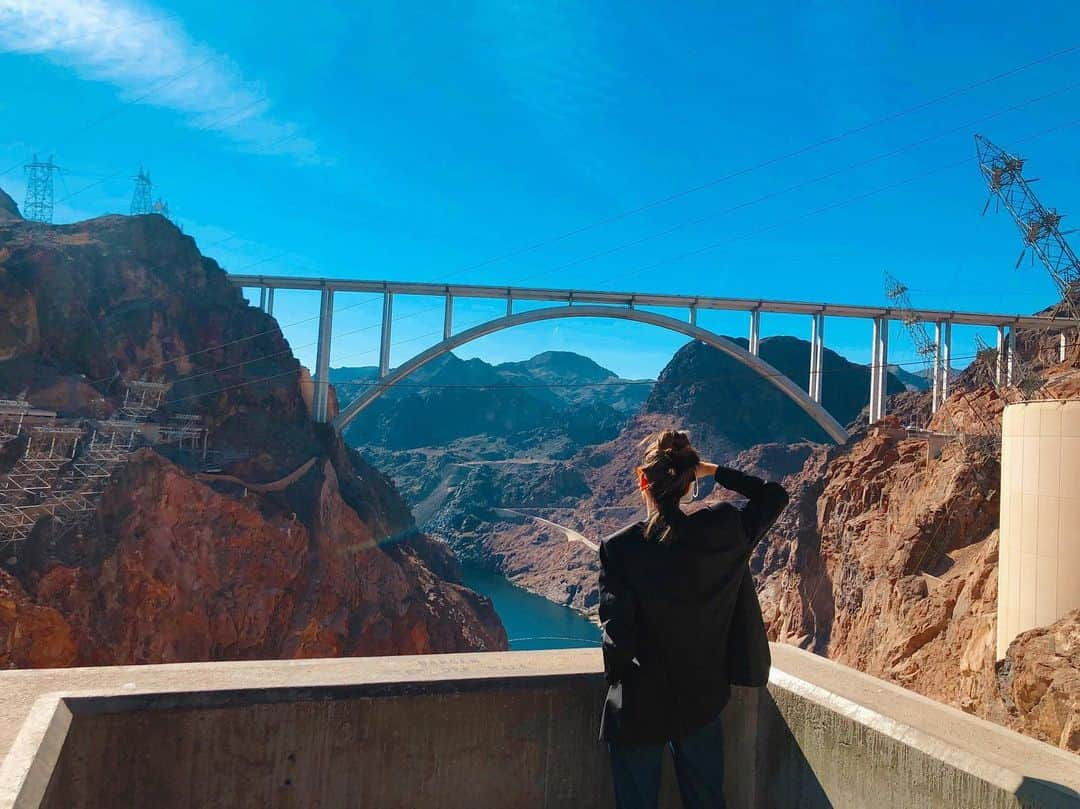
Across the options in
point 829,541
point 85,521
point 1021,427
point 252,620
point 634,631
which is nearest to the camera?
point 634,631

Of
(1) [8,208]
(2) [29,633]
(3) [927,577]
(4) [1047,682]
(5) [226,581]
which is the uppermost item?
(1) [8,208]

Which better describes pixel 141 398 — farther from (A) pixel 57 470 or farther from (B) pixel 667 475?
(B) pixel 667 475

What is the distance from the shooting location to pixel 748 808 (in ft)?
6.77

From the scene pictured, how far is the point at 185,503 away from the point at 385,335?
6565 millimetres

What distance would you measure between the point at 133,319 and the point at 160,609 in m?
7.50

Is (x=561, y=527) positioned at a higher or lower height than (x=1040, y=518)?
lower

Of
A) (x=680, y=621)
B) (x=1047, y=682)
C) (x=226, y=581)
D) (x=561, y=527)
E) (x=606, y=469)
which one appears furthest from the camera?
(x=606, y=469)

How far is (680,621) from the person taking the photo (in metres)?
1.72

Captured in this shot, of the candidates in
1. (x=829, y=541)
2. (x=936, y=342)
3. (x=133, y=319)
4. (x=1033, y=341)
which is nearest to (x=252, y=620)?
(x=133, y=319)

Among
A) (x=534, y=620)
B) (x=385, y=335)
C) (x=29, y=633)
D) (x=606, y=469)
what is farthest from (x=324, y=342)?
(x=606, y=469)

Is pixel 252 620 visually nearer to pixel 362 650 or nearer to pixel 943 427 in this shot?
pixel 362 650

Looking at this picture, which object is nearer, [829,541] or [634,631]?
[634,631]

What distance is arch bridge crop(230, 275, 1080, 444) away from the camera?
20.3m

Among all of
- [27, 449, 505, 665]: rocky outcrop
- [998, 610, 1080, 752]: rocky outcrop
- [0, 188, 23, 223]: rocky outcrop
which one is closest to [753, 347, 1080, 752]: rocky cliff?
[998, 610, 1080, 752]: rocky outcrop
